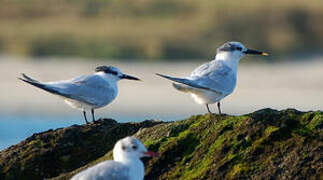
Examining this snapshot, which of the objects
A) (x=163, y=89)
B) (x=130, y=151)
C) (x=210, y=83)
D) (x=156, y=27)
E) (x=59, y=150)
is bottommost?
(x=163, y=89)

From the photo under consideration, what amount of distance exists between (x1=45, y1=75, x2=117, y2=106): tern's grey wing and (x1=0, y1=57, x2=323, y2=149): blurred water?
8.25m

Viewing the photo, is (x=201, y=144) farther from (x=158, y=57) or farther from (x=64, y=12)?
(x=64, y=12)

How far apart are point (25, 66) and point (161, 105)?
22.7 feet

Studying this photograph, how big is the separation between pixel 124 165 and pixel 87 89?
10.1 feet

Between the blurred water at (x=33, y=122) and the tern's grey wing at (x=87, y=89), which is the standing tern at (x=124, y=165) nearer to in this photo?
the tern's grey wing at (x=87, y=89)

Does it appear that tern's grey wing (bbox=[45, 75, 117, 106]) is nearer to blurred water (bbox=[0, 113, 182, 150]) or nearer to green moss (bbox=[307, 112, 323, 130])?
green moss (bbox=[307, 112, 323, 130])

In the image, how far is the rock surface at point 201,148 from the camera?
27.6 ft

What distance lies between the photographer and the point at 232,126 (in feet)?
29.4

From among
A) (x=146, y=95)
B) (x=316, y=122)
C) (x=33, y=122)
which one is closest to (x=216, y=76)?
(x=316, y=122)

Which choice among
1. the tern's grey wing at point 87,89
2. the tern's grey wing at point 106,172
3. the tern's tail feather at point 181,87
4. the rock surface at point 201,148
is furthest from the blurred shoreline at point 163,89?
the tern's grey wing at point 106,172

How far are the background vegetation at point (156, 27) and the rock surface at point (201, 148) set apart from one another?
20.3m

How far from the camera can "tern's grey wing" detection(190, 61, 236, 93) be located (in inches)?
424

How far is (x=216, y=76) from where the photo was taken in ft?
36.0

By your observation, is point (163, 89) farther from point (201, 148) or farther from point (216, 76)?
point (201, 148)
